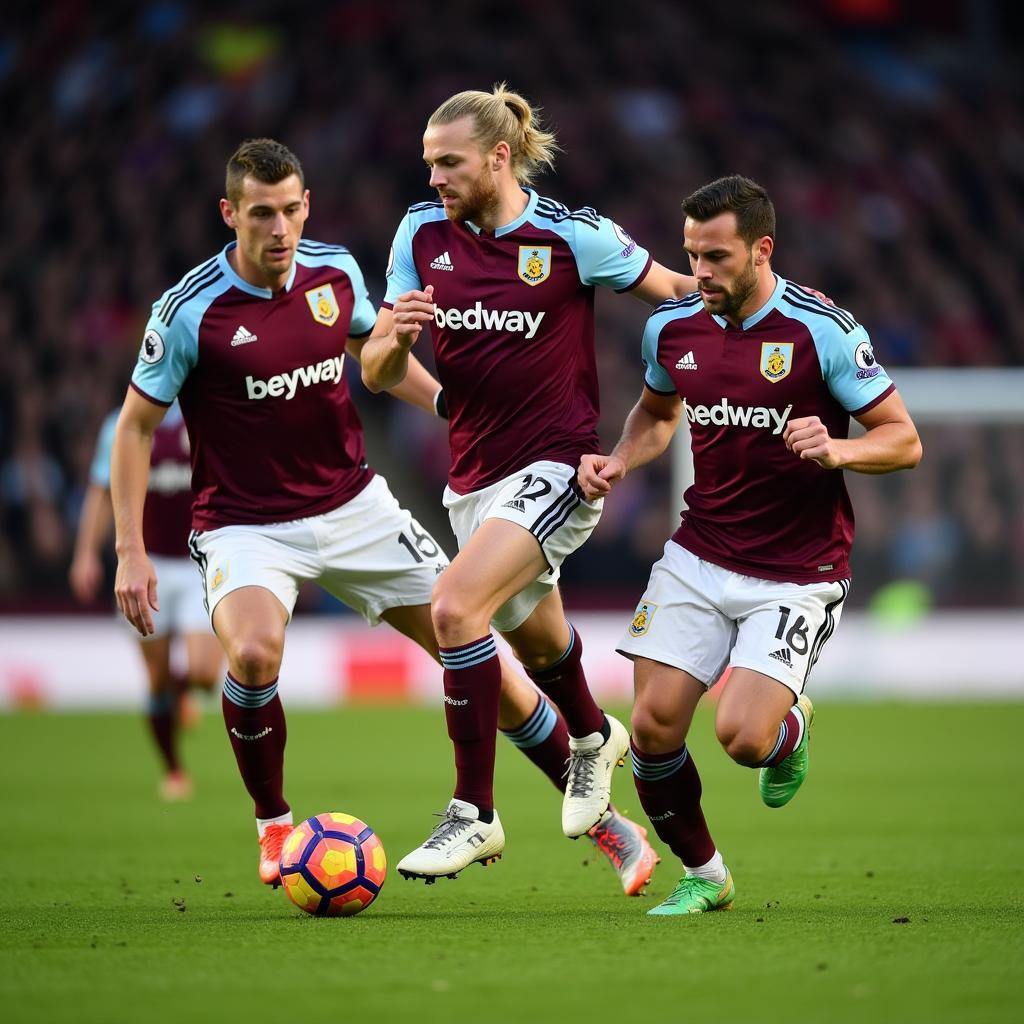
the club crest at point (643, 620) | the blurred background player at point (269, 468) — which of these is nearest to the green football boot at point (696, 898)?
the blurred background player at point (269, 468)

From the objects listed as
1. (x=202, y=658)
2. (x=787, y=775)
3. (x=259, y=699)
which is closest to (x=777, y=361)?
(x=787, y=775)

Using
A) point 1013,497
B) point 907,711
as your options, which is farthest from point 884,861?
point 1013,497

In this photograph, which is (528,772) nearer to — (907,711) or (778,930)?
(907,711)

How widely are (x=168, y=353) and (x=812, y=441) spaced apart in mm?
2300

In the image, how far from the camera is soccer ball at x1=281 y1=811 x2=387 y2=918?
536 cm

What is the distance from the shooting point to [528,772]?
1066 centimetres

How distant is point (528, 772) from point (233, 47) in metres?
11.4

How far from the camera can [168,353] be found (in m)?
5.97

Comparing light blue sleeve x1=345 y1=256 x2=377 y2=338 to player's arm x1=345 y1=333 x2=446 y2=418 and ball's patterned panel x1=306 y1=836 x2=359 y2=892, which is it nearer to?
player's arm x1=345 y1=333 x2=446 y2=418

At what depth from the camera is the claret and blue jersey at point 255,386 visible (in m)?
6.02

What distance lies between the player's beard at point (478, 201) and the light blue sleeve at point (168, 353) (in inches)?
38.1

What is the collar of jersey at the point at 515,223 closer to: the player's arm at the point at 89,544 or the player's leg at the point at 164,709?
the player's leg at the point at 164,709

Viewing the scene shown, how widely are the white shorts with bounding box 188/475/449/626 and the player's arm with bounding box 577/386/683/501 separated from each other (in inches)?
36.8

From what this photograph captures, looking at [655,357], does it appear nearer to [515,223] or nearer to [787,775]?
[515,223]
